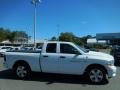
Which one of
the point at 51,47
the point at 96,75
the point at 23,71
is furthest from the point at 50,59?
the point at 96,75

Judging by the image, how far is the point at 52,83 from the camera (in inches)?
411

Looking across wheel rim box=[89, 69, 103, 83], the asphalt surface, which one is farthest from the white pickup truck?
the asphalt surface

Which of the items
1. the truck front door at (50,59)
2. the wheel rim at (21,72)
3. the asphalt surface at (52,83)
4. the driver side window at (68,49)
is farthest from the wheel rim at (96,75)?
the wheel rim at (21,72)

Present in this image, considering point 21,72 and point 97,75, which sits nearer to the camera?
point 97,75

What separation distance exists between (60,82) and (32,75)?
2166 millimetres

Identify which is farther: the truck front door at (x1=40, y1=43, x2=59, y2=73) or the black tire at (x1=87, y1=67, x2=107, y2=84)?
the truck front door at (x1=40, y1=43, x2=59, y2=73)

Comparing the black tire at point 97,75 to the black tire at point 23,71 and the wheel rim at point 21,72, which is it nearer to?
the black tire at point 23,71

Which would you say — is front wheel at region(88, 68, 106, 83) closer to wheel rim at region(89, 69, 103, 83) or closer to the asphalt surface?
wheel rim at region(89, 69, 103, 83)

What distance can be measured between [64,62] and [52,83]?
113cm

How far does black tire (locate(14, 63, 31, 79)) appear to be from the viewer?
11602 millimetres

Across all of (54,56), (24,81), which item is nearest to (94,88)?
(54,56)

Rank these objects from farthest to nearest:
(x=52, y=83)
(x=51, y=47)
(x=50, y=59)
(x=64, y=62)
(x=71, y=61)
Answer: (x=51, y=47), (x=50, y=59), (x=64, y=62), (x=71, y=61), (x=52, y=83)

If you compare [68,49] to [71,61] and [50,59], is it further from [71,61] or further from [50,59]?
[50,59]

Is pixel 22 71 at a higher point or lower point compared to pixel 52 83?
higher
